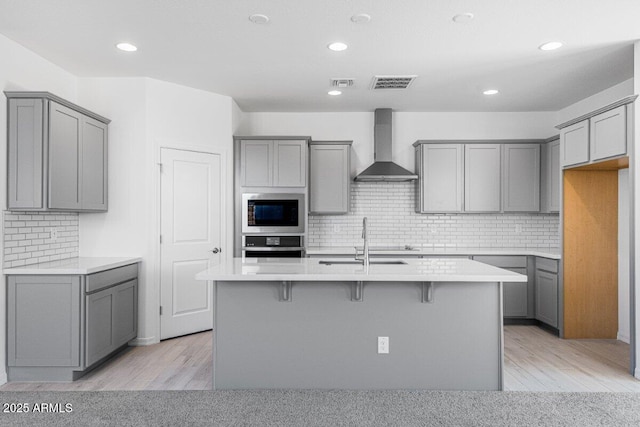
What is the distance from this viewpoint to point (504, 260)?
5105 millimetres

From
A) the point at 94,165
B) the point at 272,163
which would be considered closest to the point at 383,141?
the point at 272,163

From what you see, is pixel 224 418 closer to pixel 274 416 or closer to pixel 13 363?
pixel 274 416

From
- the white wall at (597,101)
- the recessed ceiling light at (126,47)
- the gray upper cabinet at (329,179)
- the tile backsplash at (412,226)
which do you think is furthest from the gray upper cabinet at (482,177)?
the recessed ceiling light at (126,47)

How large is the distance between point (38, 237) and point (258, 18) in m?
2.66

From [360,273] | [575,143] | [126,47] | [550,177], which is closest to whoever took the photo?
[360,273]

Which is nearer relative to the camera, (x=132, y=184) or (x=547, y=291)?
(x=132, y=184)

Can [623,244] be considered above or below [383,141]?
below

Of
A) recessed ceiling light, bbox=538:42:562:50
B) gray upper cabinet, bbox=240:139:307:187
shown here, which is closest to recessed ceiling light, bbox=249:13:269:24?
gray upper cabinet, bbox=240:139:307:187

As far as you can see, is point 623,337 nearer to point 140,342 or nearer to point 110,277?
point 140,342

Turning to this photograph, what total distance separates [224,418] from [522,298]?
3848 millimetres

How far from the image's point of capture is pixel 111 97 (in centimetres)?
438

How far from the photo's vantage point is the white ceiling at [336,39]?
9.59 ft

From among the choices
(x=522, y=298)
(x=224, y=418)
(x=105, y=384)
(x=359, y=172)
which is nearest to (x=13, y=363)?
(x=105, y=384)

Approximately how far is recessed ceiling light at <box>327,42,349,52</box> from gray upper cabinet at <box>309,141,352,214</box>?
184 cm
